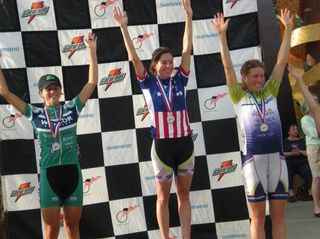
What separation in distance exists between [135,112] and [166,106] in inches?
39.8

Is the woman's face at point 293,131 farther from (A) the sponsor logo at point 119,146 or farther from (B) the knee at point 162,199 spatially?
(B) the knee at point 162,199

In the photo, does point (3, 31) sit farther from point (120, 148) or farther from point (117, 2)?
point (120, 148)

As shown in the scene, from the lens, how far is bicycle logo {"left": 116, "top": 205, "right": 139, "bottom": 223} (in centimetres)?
540

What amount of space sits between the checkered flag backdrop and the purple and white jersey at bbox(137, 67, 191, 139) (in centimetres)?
93

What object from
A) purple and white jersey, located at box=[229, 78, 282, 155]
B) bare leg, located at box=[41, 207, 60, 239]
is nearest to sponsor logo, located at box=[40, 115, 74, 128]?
bare leg, located at box=[41, 207, 60, 239]

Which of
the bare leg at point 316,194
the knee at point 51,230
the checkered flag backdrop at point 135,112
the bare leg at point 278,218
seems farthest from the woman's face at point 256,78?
the bare leg at point 316,194

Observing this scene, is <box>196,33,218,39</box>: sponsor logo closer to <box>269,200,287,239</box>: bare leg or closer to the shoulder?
the shoulder

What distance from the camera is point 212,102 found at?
542 centimetres

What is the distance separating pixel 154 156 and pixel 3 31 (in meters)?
2.00

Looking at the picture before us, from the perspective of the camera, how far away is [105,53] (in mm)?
5422

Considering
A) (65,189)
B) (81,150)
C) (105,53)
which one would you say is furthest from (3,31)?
(65,189)

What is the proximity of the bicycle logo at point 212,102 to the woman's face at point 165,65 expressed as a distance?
39.0 inches

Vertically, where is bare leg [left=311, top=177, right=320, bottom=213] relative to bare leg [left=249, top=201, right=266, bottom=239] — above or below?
below

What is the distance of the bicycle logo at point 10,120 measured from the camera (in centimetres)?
522
